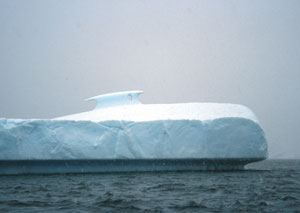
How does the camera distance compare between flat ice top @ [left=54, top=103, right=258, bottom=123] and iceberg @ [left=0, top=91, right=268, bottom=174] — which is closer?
iceberg @ [left=0, top=91, right=268, bottom=174]

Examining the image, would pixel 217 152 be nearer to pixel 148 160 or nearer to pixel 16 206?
pixel 148 160

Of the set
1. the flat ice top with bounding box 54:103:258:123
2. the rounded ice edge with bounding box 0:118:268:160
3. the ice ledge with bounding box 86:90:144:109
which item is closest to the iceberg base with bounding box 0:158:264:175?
the rounded ice edge with bounding box 0:118:268:160

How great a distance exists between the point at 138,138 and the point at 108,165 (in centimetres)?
159

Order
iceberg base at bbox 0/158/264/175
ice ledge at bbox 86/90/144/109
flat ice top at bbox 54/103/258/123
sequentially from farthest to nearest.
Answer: ice ledge at bbox 86/90/144/109 → flat ice top at bbox 54/103/258/123 → iceberg base at bbox 0/158/264/175

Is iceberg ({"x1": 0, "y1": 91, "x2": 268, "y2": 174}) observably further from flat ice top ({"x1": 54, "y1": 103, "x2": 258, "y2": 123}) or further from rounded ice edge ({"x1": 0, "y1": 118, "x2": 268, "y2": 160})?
flat ice top ({"x1": 54, "y1": 103, "x2": 258, "y2": 123})

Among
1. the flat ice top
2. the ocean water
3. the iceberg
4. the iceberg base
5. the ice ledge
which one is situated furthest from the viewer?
the ice ledge

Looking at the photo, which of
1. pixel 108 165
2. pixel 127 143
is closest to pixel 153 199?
pixel 127 143

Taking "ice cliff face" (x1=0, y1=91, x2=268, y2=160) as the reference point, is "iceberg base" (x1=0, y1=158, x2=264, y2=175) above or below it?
below

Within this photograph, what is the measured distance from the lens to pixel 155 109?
607 inches

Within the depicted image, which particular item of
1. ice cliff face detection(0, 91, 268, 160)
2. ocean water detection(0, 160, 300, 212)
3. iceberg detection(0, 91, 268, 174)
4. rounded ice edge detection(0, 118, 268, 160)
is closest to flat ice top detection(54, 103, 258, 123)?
iceberg detection(0, 91, 268, 174)

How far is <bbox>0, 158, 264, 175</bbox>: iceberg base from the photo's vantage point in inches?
512

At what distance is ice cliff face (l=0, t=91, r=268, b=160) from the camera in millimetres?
12578

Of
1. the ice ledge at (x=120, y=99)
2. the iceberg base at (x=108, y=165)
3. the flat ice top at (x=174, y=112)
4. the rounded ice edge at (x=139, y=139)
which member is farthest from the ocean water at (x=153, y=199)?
Answer: the ice ledge at (x=120, y=99)

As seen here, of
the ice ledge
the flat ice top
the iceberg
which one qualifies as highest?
the ice ledge
